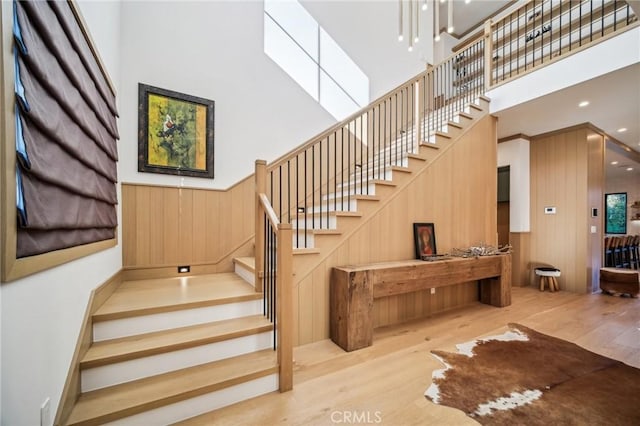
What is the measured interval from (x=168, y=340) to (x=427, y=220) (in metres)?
3.09

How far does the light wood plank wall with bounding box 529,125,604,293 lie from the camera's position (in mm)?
4484

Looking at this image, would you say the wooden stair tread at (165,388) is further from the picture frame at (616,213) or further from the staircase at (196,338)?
the picture frame at (616,213)

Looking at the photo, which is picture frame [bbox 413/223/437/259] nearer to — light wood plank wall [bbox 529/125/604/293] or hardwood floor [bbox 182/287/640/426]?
hardwood floor [bbox 182/287/640/426]

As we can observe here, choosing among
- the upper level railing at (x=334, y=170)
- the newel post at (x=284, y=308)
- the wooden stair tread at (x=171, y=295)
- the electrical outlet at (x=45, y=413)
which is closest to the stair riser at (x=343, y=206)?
the upper level railing at (x=334, y=170)

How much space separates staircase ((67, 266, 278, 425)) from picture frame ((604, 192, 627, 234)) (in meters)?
11.2

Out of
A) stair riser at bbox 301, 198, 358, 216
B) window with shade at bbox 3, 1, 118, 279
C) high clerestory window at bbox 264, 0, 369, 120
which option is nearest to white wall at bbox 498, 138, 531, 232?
high clerestory window at bbox 264, 0, 369, 120

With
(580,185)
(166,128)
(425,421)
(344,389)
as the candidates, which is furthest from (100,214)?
(580,185)

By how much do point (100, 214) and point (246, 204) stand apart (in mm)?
1752

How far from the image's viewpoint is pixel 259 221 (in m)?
2.40

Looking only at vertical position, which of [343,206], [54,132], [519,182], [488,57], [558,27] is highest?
[558,27]

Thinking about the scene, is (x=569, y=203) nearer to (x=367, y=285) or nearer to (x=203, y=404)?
(x=367, y=285)

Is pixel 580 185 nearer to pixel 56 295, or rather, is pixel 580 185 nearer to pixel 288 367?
pixel 288 367

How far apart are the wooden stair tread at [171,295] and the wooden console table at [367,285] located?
2.59ft

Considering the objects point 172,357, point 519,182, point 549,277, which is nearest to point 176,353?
point 172,357
